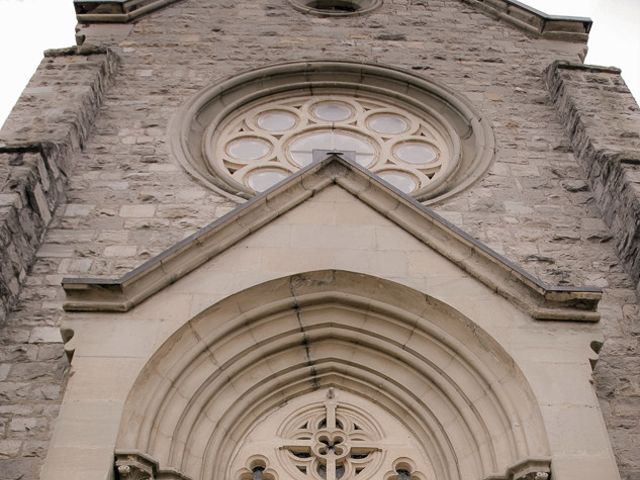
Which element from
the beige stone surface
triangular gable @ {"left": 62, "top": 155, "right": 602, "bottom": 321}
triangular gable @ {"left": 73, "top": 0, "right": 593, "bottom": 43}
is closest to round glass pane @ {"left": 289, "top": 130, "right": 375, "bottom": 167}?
triangular gable @ {"left": 62, "top": 155, "right": 602, "bottom": 321}

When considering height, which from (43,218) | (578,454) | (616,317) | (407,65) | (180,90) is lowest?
(578,454)

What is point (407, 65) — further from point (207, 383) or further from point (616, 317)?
point (207, 383)

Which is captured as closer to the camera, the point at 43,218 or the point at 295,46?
the point at 43,218

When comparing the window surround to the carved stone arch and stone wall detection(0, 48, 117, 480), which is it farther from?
the carved stone arch

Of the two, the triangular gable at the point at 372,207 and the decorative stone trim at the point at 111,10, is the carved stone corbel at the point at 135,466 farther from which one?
the decorative stone trim at the point at 111,10

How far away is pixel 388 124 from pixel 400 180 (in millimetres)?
1309

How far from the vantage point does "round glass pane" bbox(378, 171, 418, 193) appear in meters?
10.5

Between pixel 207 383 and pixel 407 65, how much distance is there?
6.24 metres

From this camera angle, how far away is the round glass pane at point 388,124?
37.9 feet

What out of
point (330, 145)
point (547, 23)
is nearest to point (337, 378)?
point (330, 145)

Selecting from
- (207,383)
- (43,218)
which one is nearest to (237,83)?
(43,218)

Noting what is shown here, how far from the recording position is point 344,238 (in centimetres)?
762

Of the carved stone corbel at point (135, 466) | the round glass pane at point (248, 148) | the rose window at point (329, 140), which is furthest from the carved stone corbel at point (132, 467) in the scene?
the round glass pane at point (248, 148)

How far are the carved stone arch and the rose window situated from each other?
2908mm
